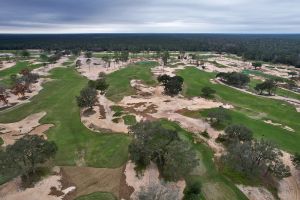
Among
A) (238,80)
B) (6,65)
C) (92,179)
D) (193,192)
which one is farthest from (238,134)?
(6,65)

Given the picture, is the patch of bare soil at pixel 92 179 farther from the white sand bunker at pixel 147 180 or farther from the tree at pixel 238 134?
the tree at pixel 238 134

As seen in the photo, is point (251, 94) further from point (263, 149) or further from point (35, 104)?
A: point (35, 104)

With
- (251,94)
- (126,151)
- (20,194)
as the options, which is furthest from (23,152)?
(251,94)

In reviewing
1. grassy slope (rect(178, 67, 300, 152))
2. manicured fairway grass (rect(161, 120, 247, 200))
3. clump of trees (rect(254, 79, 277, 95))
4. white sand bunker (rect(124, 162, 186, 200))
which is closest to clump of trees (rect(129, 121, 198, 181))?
white sand bunker (rect(124, 162, 186, 200))

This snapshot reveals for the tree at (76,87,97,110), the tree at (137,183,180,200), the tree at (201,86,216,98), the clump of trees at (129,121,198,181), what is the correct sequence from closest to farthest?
the tree at (137,183,180,200), the clump of trees at (129,121,198,181), the tree at (76,87,97,110), the tree at (201,86,216,98)

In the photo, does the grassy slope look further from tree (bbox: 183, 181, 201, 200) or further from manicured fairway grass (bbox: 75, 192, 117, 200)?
manicured fairway grass (bbox: 75, 192, 117, 200)

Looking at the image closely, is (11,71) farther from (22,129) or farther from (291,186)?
(291,186)

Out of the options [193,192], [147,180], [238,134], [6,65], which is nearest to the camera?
[193,192]
